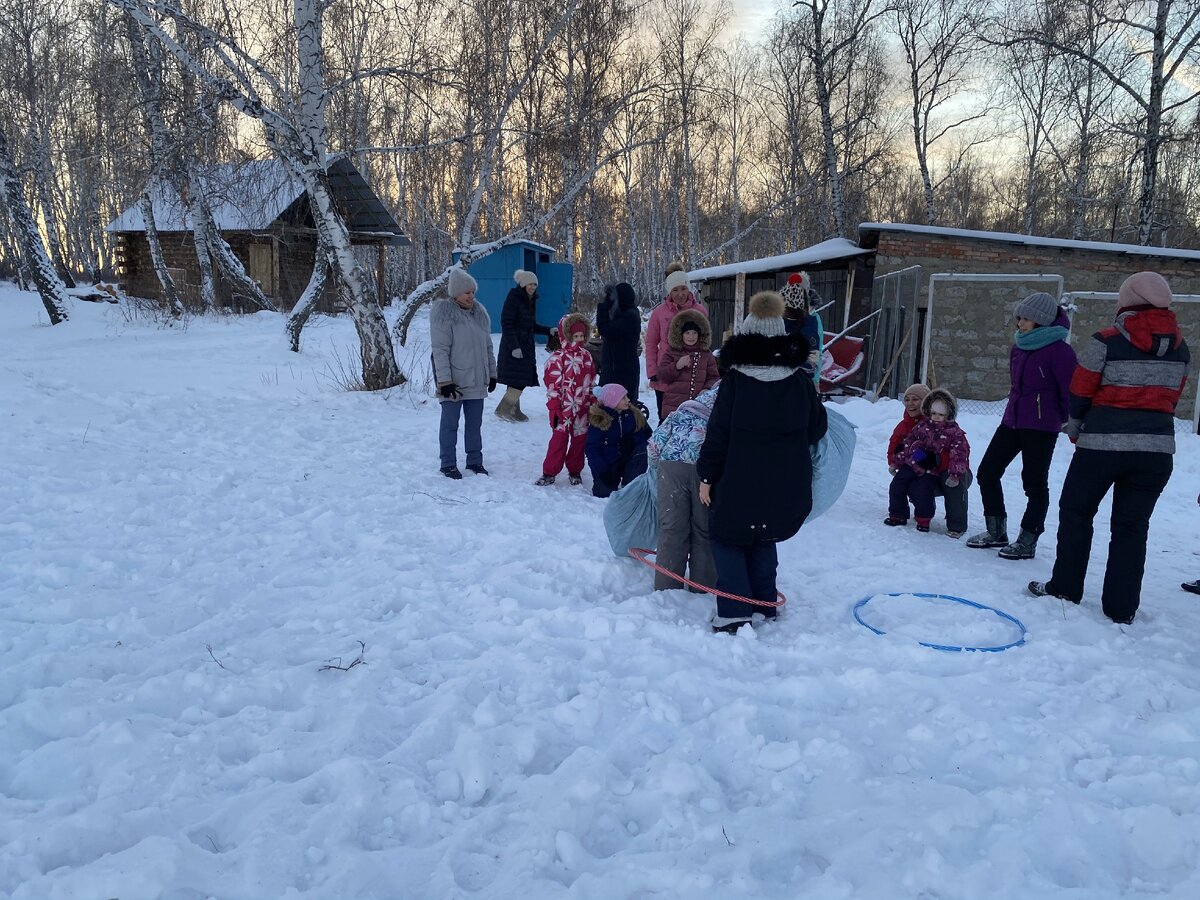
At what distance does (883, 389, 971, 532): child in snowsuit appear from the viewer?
5.26 m

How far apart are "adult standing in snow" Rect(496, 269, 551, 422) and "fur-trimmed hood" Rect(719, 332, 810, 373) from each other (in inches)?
189

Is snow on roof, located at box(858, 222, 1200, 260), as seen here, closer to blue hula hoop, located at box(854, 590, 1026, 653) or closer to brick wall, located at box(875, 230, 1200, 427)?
brick wall, located at box(875, 230, 1200, 427)

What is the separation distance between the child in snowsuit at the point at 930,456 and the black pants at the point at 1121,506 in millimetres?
1370

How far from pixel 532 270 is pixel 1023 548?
49.0 ft

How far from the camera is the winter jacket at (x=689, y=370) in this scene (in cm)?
536

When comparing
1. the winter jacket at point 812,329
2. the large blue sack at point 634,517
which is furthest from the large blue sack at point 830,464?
the winter jacket at point 812,329

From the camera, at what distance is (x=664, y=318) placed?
6.64 metres

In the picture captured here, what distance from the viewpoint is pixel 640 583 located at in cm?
409

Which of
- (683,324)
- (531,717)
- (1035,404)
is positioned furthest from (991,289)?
(531,717)

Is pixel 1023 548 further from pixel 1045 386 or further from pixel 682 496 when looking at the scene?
pixel 682 496

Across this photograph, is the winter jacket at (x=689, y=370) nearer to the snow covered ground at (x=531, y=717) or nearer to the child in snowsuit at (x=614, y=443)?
the child in snowsuit at (x=614, y=443)

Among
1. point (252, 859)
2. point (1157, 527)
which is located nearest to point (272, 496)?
point (252, 859)

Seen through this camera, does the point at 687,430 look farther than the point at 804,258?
No

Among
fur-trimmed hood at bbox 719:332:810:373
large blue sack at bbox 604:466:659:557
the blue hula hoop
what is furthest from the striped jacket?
large blue sack at bbox 604:466:659:557
